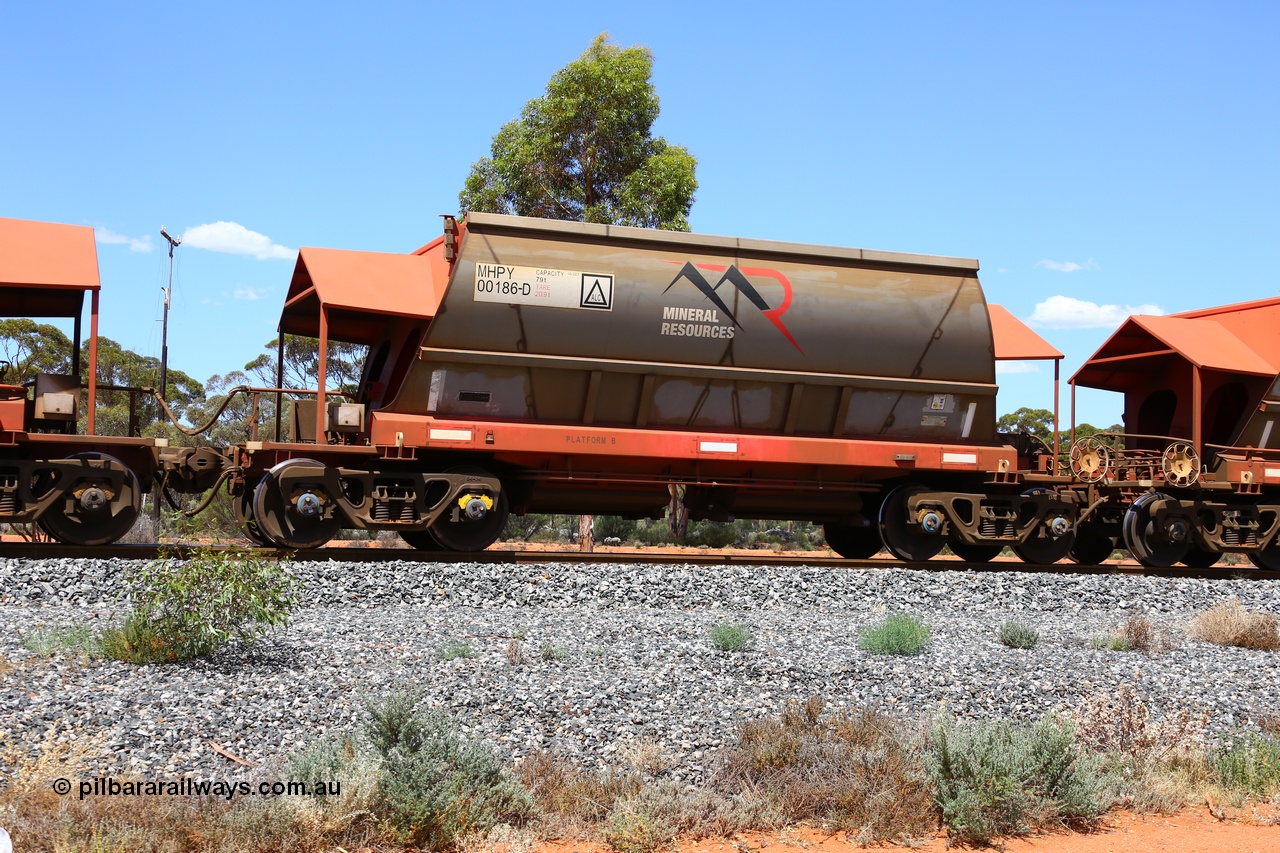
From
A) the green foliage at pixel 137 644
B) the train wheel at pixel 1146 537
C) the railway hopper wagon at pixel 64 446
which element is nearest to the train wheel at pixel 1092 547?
the train wheel at pixel 1146 537

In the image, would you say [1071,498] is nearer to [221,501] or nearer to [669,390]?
[669,390]

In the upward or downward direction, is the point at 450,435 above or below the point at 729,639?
above

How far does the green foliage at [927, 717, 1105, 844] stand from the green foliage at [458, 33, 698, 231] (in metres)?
21.2

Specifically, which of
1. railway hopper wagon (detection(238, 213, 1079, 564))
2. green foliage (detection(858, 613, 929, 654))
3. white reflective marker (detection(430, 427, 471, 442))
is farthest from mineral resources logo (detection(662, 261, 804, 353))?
green foliage (detection(858, 613, 929, 654))

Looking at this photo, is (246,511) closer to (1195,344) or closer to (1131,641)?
(1131,641)

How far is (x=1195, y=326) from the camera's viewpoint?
16594 mm

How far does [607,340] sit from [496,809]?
27.2 ft

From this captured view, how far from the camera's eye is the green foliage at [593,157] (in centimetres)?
2636

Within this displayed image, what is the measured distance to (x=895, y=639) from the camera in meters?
8.41

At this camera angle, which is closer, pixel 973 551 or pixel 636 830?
pixel 636 830

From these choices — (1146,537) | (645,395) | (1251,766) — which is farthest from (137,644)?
(1146,537)

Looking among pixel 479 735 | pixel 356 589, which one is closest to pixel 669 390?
pixel 356 589

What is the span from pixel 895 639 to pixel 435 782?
4.43m

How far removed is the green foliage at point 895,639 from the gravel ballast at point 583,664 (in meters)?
0.17
